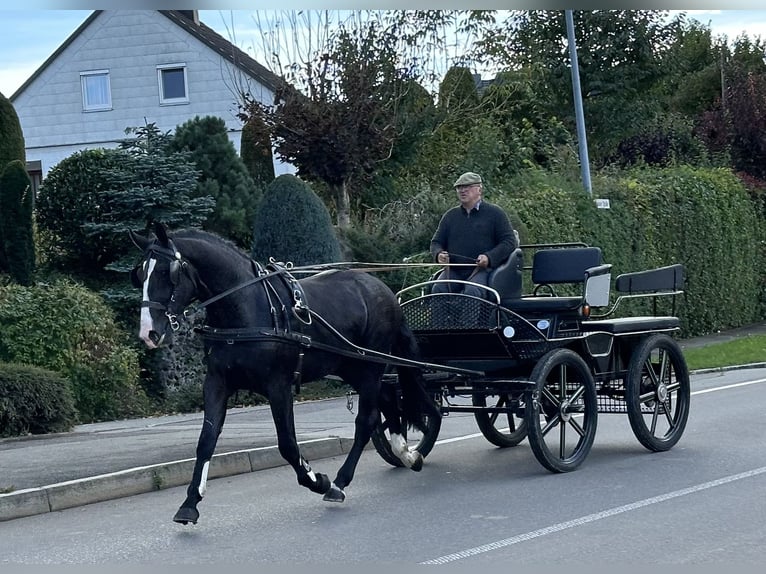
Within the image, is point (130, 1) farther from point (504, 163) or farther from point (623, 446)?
point (504, 163)

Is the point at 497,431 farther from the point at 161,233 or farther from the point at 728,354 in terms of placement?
the point at 728,354

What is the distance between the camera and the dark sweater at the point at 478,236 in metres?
10.0

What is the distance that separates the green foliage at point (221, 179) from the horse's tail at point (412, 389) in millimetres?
9330

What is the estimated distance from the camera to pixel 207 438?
7.98 m

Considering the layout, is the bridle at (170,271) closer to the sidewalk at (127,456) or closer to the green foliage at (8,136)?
the sidewalk at (127,456)

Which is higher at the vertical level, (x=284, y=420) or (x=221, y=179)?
(x=221, y=179)

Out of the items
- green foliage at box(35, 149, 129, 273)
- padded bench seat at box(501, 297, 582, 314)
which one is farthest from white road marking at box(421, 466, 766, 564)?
green foliage at box(35, 149, 129, 273)

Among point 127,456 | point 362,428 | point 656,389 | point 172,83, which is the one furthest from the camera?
point 172,83

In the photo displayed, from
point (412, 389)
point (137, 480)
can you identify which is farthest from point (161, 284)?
point (412, 389)

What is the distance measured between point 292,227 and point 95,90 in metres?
26.0

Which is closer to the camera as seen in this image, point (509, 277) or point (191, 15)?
point (509, 277)

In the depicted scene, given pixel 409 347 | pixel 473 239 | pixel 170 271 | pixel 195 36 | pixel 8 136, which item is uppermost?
pixel 195 36

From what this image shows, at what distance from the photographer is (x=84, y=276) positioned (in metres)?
17.7

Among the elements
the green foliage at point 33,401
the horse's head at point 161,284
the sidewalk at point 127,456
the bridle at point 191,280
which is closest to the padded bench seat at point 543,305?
the bridle at point 191,280
